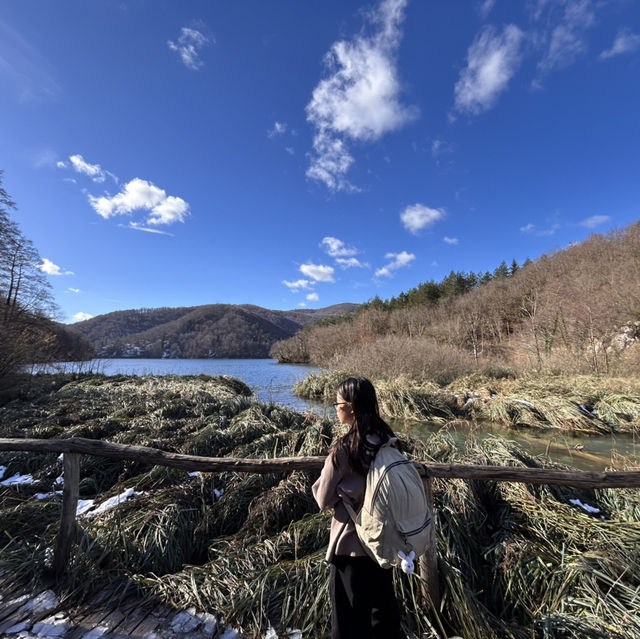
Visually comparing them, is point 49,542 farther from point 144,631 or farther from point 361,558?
point 361,558

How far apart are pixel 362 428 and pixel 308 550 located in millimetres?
2210

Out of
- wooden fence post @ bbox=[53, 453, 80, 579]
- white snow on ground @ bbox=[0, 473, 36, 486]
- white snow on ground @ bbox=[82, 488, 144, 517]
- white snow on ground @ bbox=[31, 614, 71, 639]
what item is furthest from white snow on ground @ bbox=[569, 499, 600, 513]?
white snow on ground @ bbox=[0, 473, 36, 486]

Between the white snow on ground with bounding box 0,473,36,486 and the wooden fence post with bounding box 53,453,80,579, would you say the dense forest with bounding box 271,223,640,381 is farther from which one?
the wooden fence post with bounding box 53,453,80,579

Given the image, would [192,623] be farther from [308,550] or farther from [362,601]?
[362,601]

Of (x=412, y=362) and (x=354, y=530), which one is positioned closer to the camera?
(x=354, y=530)

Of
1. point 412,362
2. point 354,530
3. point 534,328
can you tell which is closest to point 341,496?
point 354,530

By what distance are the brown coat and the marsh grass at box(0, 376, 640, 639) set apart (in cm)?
95

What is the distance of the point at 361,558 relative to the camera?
5.31 feet

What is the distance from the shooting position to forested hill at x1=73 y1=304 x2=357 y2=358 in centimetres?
7719

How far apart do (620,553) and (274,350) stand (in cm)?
4932

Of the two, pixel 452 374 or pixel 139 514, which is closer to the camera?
pixel 139 514

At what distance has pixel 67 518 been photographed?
2445mm

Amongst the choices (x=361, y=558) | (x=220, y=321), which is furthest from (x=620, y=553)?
(x=220, y=321)

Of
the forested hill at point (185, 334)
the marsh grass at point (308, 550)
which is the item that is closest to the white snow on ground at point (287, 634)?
the marsh grass at point (308, 550)
